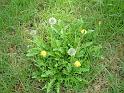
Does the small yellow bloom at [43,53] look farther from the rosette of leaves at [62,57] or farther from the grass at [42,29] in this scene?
the grass at [42,29]

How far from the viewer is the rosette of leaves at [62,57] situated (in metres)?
3.04

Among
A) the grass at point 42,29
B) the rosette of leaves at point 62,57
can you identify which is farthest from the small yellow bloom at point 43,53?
the grass at point 42,29

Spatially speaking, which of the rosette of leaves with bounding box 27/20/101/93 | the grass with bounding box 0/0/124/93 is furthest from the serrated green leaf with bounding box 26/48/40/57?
the grass with bounding box 0/0/124/93

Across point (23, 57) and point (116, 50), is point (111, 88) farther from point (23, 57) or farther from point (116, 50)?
point (23, 57)

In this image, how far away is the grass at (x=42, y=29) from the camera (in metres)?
3.11

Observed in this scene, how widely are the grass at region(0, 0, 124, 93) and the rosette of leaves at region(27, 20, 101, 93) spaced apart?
3.3 inches

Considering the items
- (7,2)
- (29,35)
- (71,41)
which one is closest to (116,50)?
(71,41)

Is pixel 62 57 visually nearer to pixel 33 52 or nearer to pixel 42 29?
pixel 33 52

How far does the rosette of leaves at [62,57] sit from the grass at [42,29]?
0.08 m

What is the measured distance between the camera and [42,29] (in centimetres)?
341

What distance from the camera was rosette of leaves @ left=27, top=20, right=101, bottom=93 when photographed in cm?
304

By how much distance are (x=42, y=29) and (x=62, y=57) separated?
44 cm

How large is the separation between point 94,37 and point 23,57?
0.72m

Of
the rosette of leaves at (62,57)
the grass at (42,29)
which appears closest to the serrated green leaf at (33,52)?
the rosette of leaves at (62,57)
